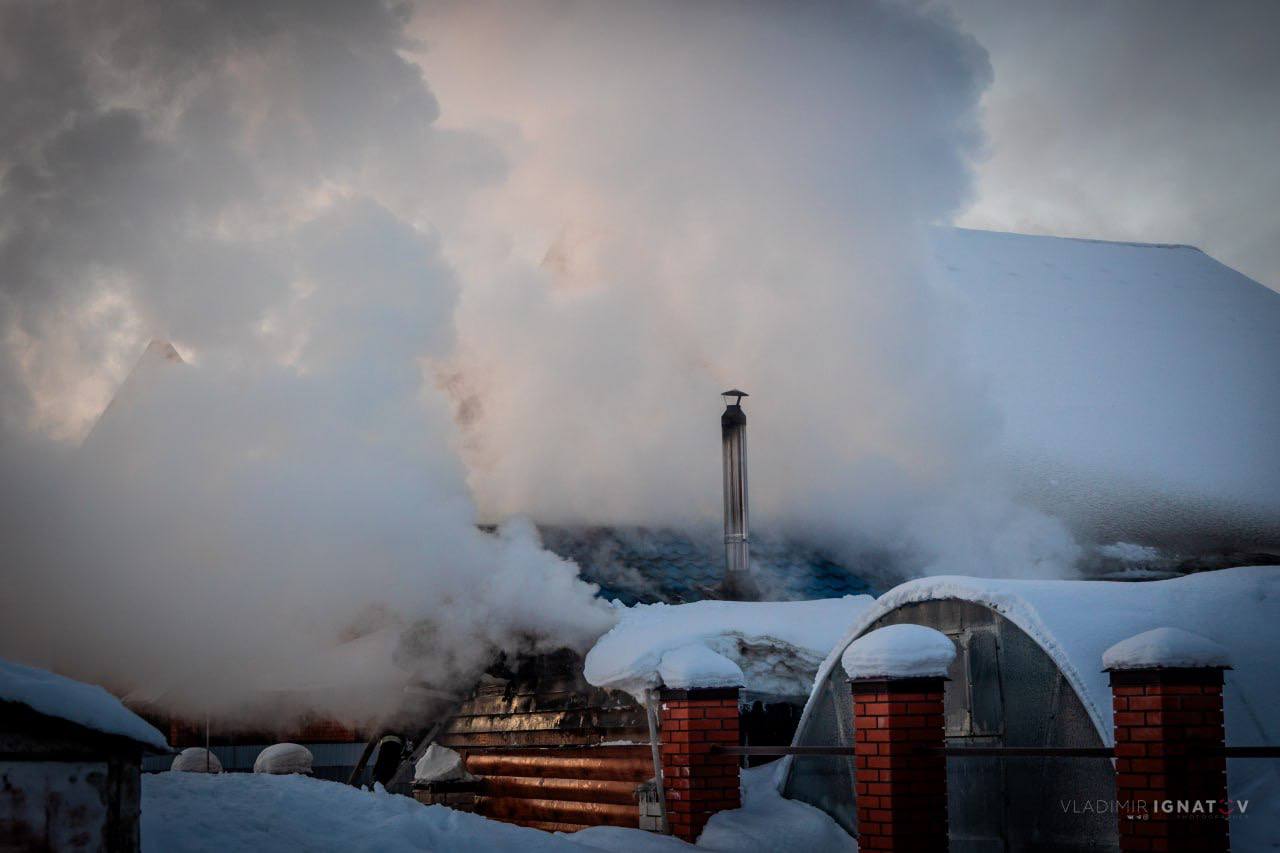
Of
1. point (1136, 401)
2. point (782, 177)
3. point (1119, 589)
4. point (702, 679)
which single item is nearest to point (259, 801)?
point (702, 679)

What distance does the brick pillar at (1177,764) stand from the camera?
21.5ft

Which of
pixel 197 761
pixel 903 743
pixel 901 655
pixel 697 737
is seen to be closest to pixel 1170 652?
pixel 901 655

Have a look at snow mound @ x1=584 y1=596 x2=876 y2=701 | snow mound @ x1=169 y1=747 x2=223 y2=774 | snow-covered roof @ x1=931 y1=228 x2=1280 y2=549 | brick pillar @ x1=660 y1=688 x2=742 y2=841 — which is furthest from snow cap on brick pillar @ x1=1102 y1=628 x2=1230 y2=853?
snow-covered roof @ x1=931 y1=228 x2=1280 y2=549

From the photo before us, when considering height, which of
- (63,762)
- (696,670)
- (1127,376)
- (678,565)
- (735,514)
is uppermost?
(1127,376)

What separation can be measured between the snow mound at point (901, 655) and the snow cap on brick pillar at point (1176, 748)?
137cm

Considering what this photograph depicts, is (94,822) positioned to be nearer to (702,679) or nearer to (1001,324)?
(702,679)

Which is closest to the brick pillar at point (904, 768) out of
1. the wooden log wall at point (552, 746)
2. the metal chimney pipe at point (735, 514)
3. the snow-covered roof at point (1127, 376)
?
the wooden log wall at point (552, 746)

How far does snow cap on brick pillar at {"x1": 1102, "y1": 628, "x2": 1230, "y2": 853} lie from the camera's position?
6.55m

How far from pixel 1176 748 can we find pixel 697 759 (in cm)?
384

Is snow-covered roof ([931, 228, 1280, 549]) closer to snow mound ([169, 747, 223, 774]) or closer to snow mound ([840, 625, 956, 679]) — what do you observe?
snow mound ([840, 625, 956, 679])

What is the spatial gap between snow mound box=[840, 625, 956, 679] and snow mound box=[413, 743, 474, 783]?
5.81 metres

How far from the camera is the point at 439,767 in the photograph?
12.7m

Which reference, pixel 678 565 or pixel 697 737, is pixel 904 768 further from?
pixel 678 565

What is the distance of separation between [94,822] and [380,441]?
945 cm
